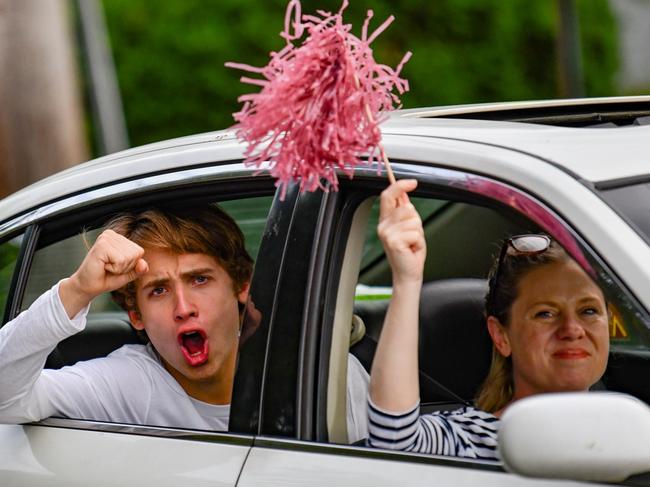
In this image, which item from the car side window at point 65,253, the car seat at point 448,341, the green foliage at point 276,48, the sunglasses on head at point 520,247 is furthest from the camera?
the green foliage at point 276,48

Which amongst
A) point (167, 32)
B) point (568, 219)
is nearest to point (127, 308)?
point (568, 219)

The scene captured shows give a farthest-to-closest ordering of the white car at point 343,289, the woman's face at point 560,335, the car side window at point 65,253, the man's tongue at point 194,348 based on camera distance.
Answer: the car side window at point 65,253 → the man's tongue at point 194,348 → the woman's face at point 560,335 → the white car at point 343,289

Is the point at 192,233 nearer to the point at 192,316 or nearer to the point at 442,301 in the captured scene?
the point at 192,316

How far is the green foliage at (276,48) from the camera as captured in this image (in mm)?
12344

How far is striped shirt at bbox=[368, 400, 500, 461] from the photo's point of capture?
2439 mm

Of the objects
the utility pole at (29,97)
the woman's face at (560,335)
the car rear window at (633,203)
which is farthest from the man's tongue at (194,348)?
the utility pole at (29,97)

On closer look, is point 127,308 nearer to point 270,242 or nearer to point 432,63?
point 270,242

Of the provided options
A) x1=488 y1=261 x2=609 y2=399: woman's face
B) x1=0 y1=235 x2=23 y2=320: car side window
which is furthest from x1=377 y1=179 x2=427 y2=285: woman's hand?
x1=0 y1=235 x2=23 y2=320: car side window

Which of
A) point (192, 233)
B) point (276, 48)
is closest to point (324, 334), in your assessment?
point (192, 233)

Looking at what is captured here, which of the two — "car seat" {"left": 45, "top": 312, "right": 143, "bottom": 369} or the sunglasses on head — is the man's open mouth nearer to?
"car seat" {"left": 45, "top": 312, "right": 143, "bottom": 369}

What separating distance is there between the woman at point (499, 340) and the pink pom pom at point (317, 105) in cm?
13

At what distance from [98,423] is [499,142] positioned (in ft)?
3.66

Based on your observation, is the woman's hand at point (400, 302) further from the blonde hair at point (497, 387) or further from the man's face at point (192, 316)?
the man's face at point (192, 316)

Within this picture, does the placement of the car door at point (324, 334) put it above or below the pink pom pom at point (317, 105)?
below
